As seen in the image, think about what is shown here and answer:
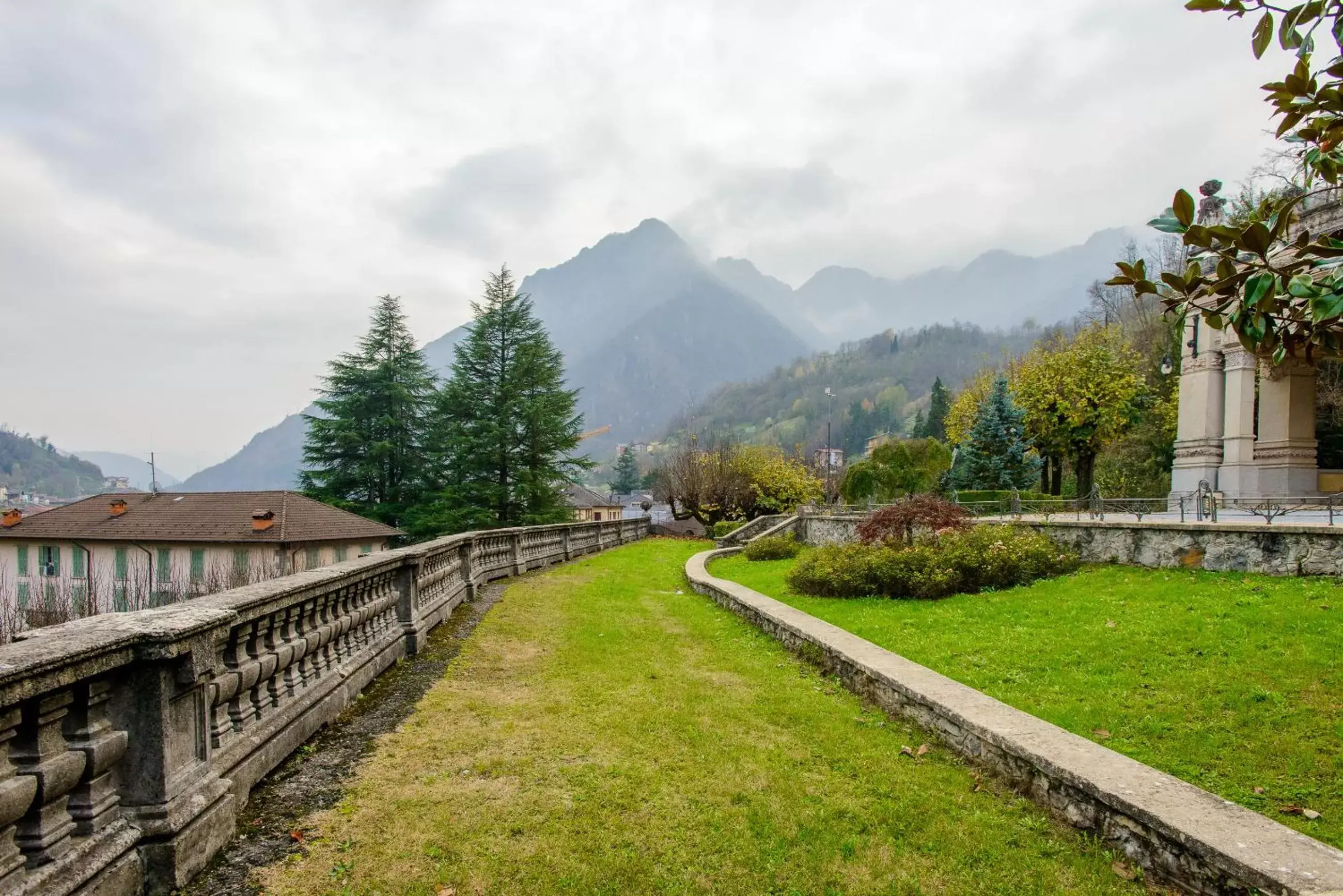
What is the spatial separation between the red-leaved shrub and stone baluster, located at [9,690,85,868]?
13.0 meters

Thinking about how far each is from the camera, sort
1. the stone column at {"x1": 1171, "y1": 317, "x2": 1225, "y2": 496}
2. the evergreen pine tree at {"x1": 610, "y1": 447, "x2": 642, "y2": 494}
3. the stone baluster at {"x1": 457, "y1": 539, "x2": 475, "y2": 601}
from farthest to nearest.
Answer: the evergreen pine tree at {"x1": 610, "y1": 447, "x2": 642, "y2": 494} → the stone column at {"x1": 1171, "y1": 317, "x2": 1225, "y2": 496} → the stone baluster at {"x1": 457, "y1": 539, "x2": 475, "y2": 601}

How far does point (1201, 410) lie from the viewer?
69.7 feet

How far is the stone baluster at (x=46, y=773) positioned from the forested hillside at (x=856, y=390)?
4788 inches

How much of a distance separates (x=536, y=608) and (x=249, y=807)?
6.94 meters

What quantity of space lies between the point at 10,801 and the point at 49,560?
1932 inches

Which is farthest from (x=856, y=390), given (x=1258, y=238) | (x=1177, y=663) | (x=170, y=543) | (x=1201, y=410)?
(x=1258, y=238)

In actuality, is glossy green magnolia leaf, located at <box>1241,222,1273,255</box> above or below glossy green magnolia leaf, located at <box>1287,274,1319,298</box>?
above

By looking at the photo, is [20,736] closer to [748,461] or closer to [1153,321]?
[748,461]

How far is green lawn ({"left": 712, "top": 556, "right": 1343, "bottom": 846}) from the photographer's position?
4.51m

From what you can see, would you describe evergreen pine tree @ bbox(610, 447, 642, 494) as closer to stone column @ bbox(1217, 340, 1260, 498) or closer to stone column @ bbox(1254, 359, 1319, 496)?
stone column @ bbox(1217, 340, 1260, 498)

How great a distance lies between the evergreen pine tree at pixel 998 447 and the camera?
31859mm

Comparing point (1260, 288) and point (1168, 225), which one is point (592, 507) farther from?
point (1260, 288)

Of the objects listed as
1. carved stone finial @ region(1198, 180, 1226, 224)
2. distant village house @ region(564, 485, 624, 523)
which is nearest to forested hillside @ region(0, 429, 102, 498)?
distant village house @ region(564, 485, 624, 523)

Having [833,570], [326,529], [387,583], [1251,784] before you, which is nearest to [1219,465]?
[833,570]
